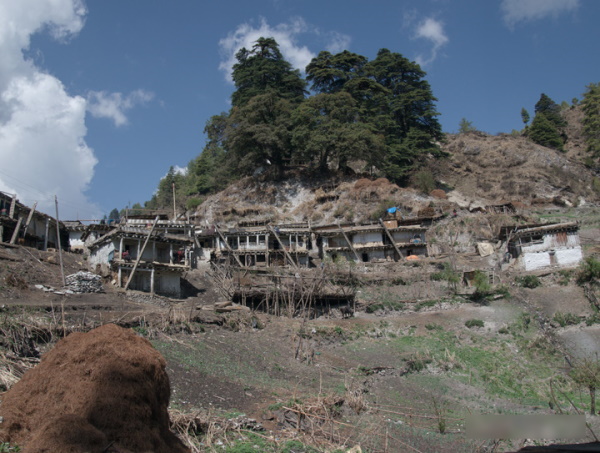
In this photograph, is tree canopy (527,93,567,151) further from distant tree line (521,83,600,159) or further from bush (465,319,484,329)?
bush (465,319,484,329)

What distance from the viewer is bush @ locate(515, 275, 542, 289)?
4112 centimetres

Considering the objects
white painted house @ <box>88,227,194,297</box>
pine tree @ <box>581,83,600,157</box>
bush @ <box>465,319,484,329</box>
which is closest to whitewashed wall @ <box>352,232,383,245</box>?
bush @ <box>465,319,484,329</box>

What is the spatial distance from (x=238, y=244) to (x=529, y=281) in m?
27.4

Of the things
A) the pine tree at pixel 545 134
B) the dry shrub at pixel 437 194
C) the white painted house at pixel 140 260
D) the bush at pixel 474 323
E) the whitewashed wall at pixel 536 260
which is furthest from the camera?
the pine tree at pixel 545 134

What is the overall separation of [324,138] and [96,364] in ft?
184

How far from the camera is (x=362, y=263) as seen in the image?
49188 millimetres

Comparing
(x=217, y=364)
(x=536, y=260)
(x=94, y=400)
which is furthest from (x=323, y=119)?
(x=94, y=400)

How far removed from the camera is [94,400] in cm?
877

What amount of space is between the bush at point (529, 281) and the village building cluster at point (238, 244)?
4471 mm

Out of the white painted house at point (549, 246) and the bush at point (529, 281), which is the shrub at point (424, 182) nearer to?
the white painted house at point (549, 246)

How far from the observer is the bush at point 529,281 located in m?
41.1

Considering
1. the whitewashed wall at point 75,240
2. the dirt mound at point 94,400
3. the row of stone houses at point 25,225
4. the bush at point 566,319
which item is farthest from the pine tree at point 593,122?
the dirt mound at point 94,400

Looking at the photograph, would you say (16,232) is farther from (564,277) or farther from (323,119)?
(564,277)

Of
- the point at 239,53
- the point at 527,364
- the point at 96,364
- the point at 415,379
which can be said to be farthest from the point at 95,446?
the point at 239,53
